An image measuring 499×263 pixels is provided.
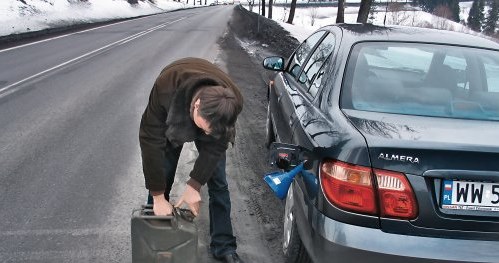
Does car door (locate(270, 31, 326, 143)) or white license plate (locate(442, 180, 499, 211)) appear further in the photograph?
car door (locate(270, 31, 326, 143))

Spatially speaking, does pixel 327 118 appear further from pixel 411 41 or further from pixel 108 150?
pixel 108 150

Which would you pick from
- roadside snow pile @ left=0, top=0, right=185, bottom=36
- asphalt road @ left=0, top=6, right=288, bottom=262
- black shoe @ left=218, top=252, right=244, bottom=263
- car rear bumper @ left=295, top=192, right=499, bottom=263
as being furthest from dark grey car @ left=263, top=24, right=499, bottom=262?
roadside snow pile @ left=0, top=0, right=185, bottom=36

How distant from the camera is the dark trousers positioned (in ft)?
9.57

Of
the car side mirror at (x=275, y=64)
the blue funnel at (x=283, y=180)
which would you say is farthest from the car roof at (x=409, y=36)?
the car side mirror at (x=275, y=64)

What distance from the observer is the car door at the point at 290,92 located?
3.33m

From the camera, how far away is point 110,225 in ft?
11.9

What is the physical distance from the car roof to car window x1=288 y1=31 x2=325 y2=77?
660 millimetres

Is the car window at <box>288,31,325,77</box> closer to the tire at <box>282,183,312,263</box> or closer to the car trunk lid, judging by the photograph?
the tire at <box>282,183,312,263</box>

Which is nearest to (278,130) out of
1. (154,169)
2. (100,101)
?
(154,169)

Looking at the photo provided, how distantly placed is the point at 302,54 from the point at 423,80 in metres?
1.69

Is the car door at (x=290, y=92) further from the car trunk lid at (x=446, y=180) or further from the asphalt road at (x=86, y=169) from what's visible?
the car trunk lid at (x=446, y=180)

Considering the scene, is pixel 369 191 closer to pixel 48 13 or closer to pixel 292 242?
pixel 292 242

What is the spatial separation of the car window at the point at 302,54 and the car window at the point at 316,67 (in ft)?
0.95

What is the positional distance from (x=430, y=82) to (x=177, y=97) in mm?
1678
